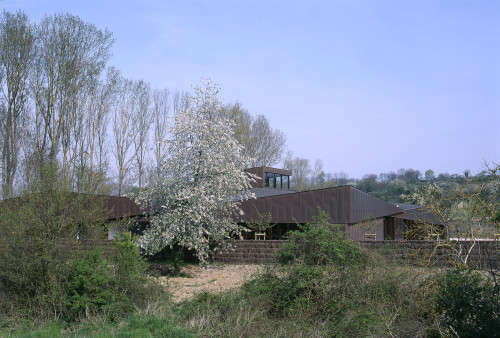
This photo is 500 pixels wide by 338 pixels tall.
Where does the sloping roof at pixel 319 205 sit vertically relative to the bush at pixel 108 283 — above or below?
above

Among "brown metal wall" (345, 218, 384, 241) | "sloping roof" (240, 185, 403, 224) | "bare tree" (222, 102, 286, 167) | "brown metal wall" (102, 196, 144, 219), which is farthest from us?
"bare tree" (222, 102, 286, 167)

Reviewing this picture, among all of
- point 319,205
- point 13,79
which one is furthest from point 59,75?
point 319,205

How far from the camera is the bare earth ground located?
44.8 feet

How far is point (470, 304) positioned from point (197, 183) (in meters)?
12.2

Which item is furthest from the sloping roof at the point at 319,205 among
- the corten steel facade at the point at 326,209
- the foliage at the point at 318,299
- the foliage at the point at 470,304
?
the foliage at the point at 470,304

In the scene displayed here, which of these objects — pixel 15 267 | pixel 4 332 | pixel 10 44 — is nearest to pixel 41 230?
pixel 15 267

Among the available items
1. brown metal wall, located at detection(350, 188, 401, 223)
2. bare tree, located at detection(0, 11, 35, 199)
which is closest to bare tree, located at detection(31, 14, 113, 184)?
bare tree, located at detection(0, 11, 35, 199)

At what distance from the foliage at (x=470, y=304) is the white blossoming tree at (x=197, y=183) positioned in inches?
425

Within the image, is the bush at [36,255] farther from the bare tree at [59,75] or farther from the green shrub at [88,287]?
the bare tree at [59,75]

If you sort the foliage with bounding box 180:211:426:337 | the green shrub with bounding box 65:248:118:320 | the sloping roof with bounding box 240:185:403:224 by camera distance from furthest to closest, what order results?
the sloping roof with bounding box 240:185:403:224
the green shrub with bounding box 65:248:118:320
the foliage with bounding box 180:211:426:337

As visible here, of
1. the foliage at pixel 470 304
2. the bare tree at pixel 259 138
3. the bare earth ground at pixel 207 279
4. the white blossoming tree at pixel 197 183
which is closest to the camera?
the foliage at pixel 470 304

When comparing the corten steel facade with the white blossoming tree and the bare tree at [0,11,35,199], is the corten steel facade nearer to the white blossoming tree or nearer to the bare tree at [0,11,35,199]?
the white blossoming tree

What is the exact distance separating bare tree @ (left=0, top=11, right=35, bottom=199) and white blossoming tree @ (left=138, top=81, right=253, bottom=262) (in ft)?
54.4

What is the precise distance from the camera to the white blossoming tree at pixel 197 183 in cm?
1728
